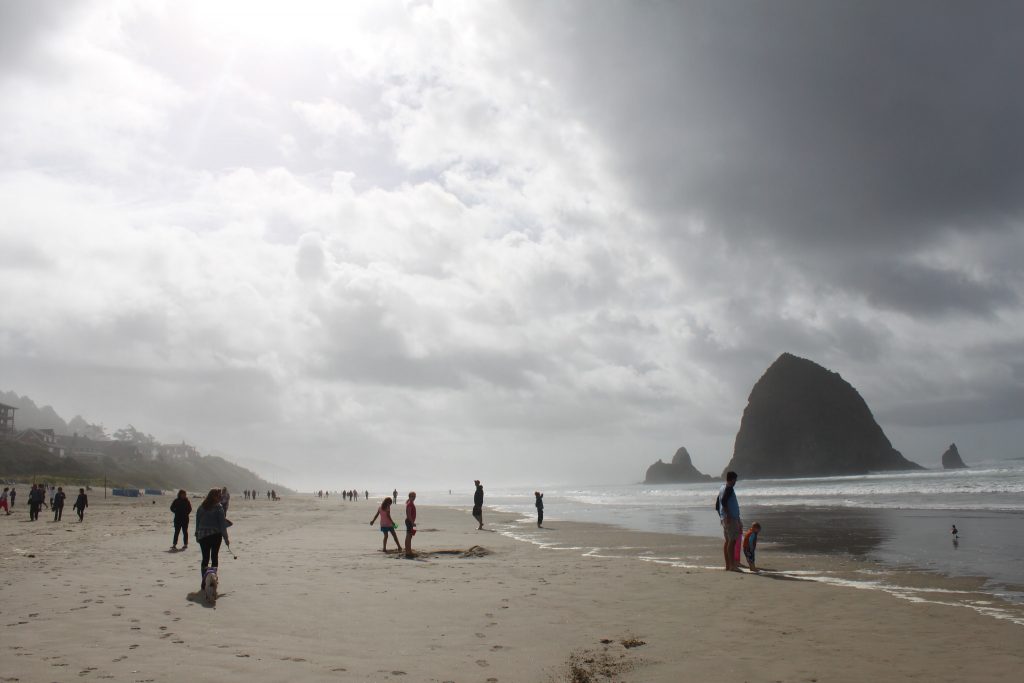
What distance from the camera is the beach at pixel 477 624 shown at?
20.9 ft

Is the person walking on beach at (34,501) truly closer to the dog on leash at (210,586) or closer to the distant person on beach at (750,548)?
the dog on leash at (210,586)

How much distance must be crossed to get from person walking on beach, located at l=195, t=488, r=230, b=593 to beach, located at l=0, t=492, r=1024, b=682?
22.4 inches

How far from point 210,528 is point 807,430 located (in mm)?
173135

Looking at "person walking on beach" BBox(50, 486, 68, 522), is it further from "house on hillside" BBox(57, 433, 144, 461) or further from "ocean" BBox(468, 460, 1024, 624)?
"house on hillside" BBox(57, 433, 144, 461)

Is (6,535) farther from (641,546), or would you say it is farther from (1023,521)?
(1023,521)

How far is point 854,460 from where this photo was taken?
155 meters

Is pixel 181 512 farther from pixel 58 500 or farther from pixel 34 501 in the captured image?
pixel 34 501

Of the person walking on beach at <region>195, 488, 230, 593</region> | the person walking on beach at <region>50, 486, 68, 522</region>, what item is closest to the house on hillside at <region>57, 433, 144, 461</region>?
the person walking on beach at <region>50, 486, 68, 522</region>

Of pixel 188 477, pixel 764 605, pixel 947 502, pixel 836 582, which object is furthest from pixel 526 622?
pixel 188 477

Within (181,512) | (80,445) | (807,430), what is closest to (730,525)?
(181,512)

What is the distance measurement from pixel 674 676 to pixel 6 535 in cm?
2464

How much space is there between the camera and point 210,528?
10.8 meters

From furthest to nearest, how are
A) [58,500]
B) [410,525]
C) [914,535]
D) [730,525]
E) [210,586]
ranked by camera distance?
[58,500], [914,535], [410,525], [730,525], [210,586]

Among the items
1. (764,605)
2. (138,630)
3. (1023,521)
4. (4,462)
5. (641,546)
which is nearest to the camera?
(138,630)
